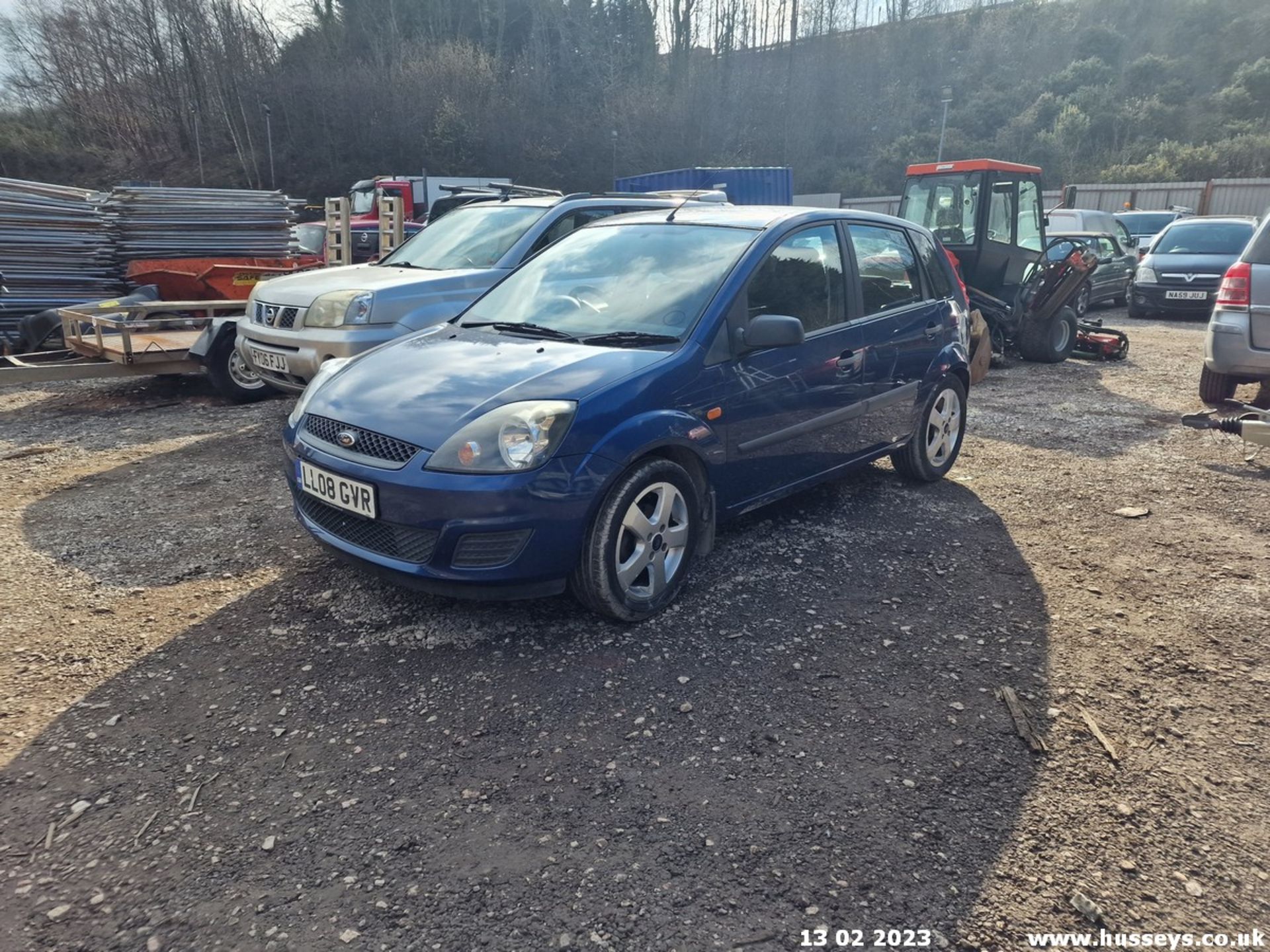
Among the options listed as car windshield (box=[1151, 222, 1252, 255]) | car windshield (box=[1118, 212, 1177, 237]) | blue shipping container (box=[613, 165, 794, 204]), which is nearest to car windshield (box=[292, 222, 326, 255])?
blue shipping container (box=[613, 165, 794, 204])

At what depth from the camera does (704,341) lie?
3.65m

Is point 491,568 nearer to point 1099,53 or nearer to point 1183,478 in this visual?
point 1183,478

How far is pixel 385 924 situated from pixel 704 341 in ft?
8.22

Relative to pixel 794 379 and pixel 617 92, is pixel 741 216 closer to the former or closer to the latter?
pixel 794 379

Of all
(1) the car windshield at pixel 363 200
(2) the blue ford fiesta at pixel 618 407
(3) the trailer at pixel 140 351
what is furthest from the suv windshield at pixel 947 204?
(1) the car windshield at pixel 363 200

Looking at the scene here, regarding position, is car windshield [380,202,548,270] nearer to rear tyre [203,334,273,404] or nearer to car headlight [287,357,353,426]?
rear tyre [203,334,273,404]

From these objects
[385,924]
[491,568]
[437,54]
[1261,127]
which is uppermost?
[437,54]

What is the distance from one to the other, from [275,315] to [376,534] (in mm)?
3816

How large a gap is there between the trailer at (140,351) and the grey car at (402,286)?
1.84 feet

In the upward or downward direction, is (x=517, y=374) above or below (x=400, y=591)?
above

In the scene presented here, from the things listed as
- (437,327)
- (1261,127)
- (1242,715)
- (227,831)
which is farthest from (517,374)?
(1261,127)

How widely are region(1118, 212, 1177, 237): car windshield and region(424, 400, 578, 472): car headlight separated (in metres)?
21.8

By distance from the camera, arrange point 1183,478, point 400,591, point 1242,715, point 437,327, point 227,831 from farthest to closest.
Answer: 1. point 1183,478
2. point 437,327
3. point 400,591
4. point 1242,715
5. point 227,831

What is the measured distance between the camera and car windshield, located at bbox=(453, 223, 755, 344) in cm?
381
